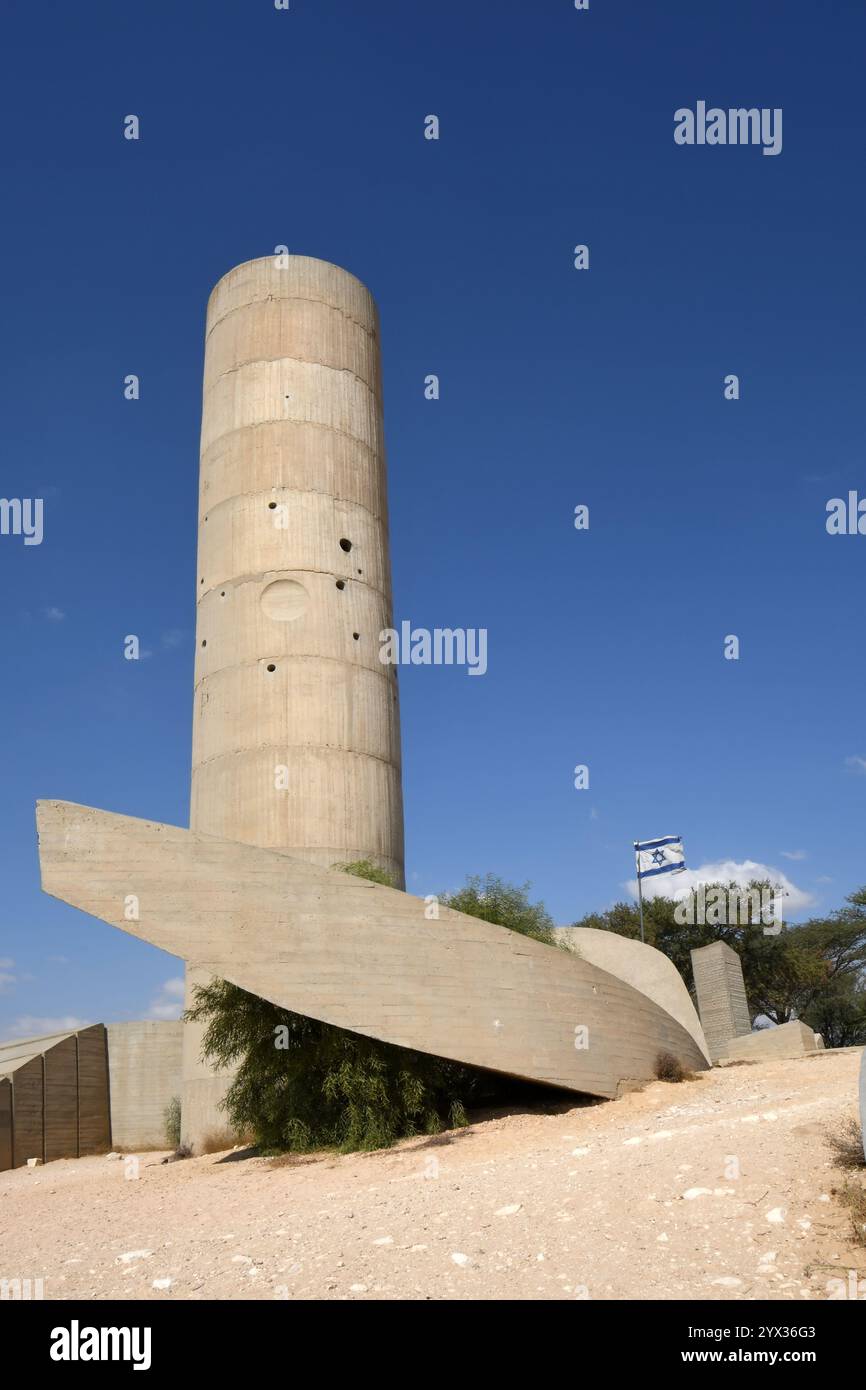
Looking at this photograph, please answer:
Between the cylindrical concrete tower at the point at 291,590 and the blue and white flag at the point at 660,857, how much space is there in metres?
12.3

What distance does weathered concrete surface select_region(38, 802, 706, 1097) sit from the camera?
40.5ft

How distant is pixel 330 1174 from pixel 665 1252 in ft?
19.9

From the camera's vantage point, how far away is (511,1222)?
25.5ft

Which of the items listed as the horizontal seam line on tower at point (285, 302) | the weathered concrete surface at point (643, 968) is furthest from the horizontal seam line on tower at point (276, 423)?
the weathered concrete surface at point (643, 968)

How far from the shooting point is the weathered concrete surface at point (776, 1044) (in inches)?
834

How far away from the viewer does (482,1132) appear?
13.1 meters

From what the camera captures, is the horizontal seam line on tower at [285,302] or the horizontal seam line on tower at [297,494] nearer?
the horizontal seam line on tower at [297,494]

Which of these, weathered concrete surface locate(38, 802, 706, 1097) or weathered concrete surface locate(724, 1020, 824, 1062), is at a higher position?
weathered concrete surface locate(38, 802, 706, 1097)

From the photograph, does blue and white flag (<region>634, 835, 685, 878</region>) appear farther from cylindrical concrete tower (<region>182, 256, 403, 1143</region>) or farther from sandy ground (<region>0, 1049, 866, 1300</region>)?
sandy ground (<region>0, 1049, 866, 1300</region>)

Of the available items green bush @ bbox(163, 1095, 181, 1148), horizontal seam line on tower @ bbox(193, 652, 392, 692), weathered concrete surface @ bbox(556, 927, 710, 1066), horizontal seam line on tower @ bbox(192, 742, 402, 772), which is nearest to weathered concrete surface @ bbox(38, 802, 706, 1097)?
horizontal seam line on tower @ bbox(192, 742, 402, 772)

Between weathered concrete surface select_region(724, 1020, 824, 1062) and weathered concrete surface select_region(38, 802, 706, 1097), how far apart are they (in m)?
8.08

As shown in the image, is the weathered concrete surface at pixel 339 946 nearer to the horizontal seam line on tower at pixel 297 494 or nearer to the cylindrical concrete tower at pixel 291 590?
the cylindrical concrete tower at pixel 291 590

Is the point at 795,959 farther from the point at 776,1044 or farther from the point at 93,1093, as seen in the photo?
the point at 93,1093
